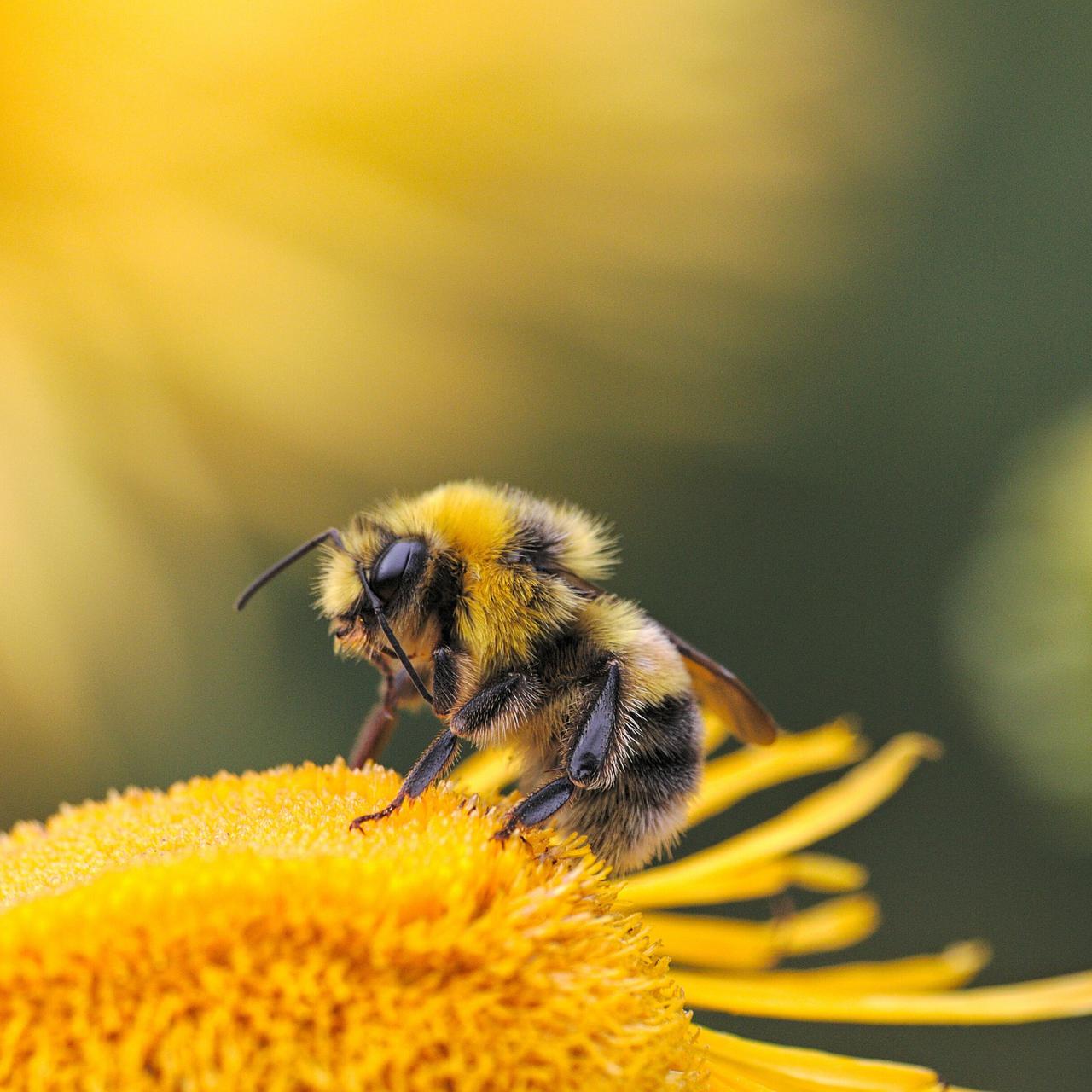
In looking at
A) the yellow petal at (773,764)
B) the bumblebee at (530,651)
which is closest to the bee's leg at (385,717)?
the bumblebee at (530,651)

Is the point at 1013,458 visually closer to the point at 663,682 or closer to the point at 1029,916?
the point at 1029,916

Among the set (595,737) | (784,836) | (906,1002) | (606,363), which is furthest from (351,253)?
(906,1002)

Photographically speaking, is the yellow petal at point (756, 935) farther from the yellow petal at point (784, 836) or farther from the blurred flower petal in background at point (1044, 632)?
the blurred flower petal in background at point (1044, 632)

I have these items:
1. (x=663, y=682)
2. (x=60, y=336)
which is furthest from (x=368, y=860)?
(x=60, y=336)

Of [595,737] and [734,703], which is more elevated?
[734,703]

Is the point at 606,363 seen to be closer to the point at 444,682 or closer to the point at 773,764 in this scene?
the point at 773,764

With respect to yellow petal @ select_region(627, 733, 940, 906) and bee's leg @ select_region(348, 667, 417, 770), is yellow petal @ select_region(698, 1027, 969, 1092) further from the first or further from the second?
bee's leg @ select_region(348, 667, 417, 770)

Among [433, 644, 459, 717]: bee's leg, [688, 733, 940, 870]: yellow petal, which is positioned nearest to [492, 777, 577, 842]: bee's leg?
[433, 644, 459, 717]: bee's leg
